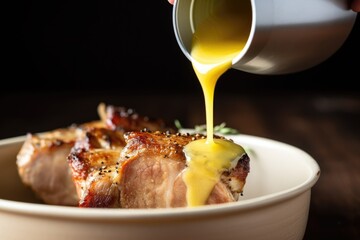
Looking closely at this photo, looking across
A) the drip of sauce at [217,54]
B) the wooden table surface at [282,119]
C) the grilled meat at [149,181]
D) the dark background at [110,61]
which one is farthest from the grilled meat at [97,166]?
the dark background at [110,61]

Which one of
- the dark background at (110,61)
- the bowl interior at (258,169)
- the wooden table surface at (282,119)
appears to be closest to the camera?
the bowl interior at (258,169)

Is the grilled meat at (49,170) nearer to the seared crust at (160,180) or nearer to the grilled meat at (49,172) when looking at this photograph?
the grilled meat at (49,172)

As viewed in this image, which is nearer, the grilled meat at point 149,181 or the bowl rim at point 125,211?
the bowl rim at point 125,211

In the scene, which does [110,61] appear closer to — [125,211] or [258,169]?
[258,169]

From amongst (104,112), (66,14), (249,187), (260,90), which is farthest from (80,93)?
(249,187)

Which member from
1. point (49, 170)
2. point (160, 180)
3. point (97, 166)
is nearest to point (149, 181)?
point (160, 180)
